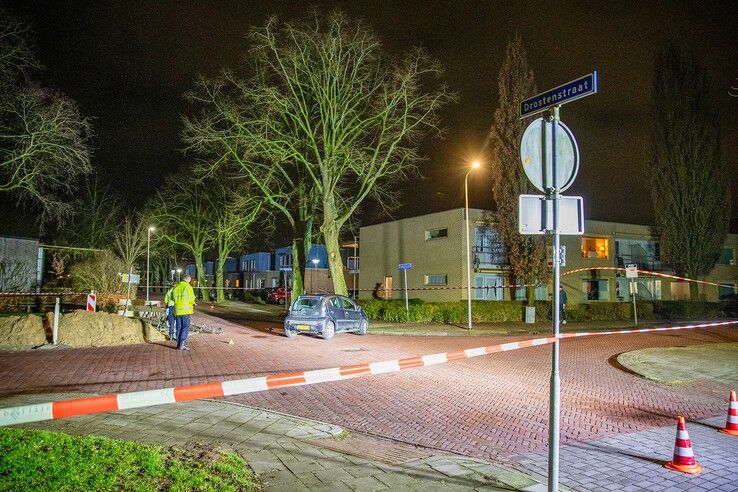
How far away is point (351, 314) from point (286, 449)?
13633mm

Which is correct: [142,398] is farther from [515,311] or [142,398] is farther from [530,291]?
[530,291]

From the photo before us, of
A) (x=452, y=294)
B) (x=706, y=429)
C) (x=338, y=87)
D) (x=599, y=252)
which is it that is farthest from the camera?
(x=599, y=252)

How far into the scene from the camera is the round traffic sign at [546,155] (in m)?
4.66

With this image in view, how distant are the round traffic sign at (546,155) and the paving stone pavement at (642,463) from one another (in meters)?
2.87

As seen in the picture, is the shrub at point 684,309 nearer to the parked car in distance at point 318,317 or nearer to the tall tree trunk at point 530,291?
the tall tree trunk at point 530,291

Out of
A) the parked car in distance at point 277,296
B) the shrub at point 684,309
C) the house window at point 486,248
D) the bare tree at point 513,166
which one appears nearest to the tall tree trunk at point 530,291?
the bare tree at point 513,166

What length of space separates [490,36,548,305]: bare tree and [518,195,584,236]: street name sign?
2454 centimetres

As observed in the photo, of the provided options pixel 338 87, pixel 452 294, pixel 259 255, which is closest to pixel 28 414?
pixel 338 87

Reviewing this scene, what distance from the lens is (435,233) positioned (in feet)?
115

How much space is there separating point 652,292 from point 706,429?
41102 mm

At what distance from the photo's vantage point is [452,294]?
107ft

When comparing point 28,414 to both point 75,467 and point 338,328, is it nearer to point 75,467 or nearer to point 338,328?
point 75,467

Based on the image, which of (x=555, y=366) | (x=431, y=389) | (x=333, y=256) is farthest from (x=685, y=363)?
(x=333, y=256)

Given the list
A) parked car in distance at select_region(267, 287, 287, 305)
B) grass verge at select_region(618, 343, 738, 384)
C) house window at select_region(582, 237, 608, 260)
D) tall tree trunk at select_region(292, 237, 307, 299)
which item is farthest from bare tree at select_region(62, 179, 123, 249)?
grass verge at select_region(618, 343, 738, 384)
